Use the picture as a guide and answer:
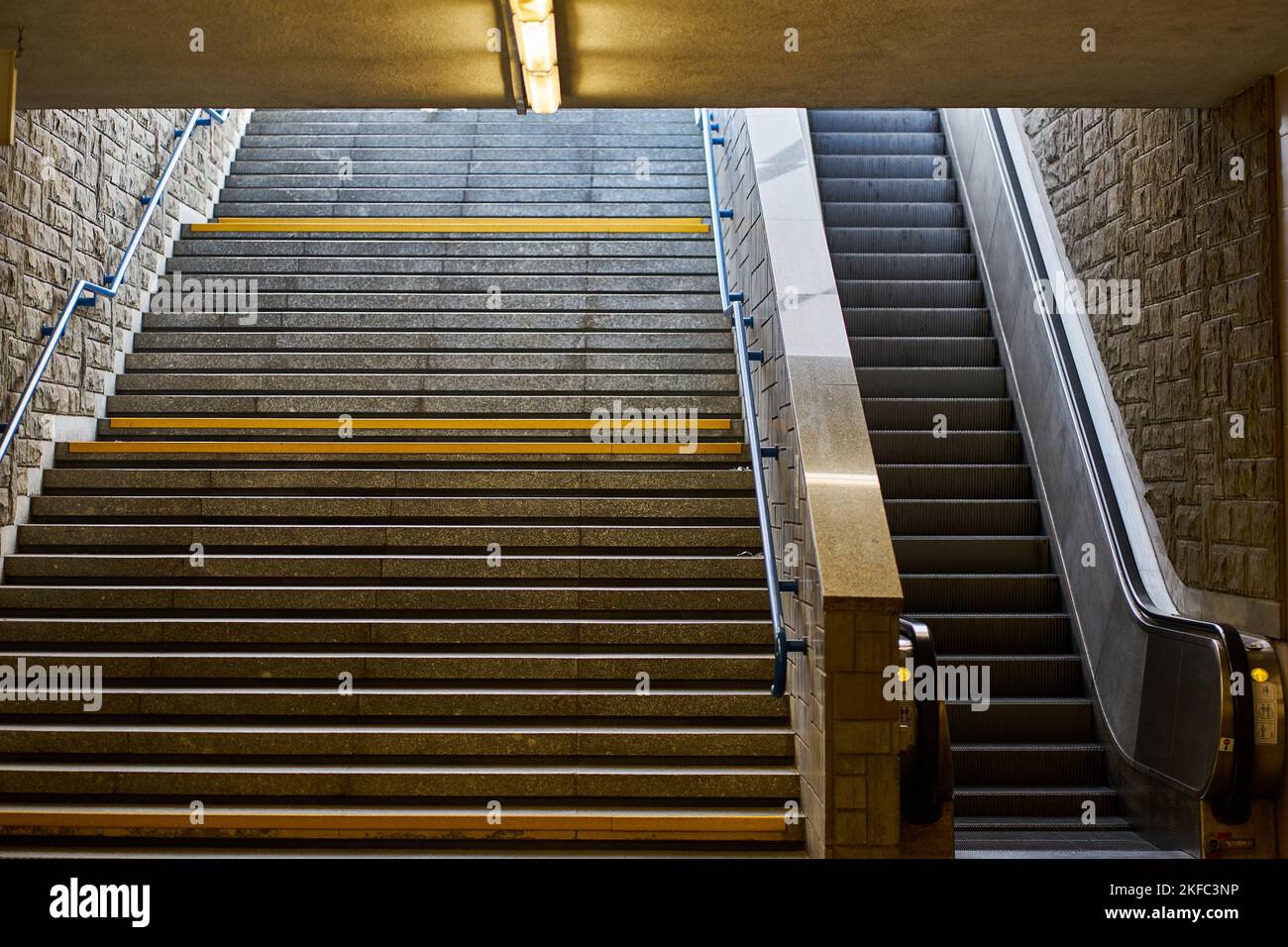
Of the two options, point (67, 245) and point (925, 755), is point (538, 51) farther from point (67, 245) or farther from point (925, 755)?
point (67, 245)

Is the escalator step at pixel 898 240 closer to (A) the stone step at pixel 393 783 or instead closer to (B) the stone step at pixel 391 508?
(B) the stone step at pixel 391 508

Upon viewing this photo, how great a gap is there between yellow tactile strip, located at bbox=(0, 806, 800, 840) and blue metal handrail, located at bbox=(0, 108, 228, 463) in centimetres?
190

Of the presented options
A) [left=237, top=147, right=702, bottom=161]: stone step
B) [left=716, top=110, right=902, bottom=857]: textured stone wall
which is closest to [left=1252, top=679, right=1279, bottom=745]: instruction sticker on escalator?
[left=716, top=110, right=902, bottom=857]: textured stone wall

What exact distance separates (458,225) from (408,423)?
232 centimetres

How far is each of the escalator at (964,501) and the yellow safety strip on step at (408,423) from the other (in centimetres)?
123

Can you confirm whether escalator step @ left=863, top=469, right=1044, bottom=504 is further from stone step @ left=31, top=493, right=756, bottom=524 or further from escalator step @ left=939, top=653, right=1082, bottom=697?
escalator step @ left=939, top=653, right=1082, bottom=697

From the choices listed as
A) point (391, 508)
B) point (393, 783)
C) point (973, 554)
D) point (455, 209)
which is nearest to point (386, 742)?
point (393, 783)

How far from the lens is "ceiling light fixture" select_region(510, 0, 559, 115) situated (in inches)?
154

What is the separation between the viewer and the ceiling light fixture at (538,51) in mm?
3920

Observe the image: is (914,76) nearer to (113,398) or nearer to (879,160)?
(879,160)

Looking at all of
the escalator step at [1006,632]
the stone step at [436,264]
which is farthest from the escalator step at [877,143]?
the escalator step at [1006,632]

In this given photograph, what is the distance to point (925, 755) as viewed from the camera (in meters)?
Result: 4.06

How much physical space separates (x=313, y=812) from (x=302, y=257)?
14.6ft

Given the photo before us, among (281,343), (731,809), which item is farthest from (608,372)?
(731,809)
